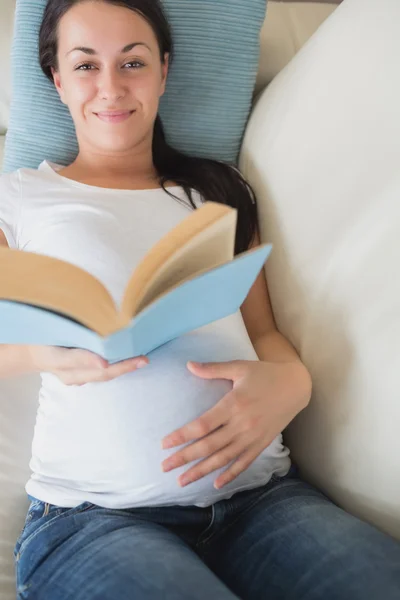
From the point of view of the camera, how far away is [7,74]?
1.21m

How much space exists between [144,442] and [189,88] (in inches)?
28.0

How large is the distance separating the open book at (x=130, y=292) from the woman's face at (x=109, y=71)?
0.43m

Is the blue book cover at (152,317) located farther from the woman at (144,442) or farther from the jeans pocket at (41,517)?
the jeans pocket at (41,517)

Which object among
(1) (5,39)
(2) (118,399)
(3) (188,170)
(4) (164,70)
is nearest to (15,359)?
(2) (118,399)

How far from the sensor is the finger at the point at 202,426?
0.67 m

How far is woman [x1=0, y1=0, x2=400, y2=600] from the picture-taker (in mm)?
625

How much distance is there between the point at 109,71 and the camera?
2.83 ft

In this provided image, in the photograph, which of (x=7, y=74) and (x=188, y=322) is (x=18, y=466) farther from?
(x=7, y=74)

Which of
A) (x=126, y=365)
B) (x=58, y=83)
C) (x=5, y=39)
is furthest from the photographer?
(x=5, y=39)

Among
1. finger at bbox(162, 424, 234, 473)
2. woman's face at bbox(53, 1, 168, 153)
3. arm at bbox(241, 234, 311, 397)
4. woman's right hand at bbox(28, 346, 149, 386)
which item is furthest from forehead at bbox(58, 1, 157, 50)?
finger at bbox(162, 424, 234, 473)

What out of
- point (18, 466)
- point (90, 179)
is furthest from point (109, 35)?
point (18, 466)

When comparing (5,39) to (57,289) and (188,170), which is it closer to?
(188,170)

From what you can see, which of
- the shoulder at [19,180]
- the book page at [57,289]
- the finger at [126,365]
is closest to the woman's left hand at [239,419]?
the finger at [126,365]

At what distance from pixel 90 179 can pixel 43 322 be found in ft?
1.63
